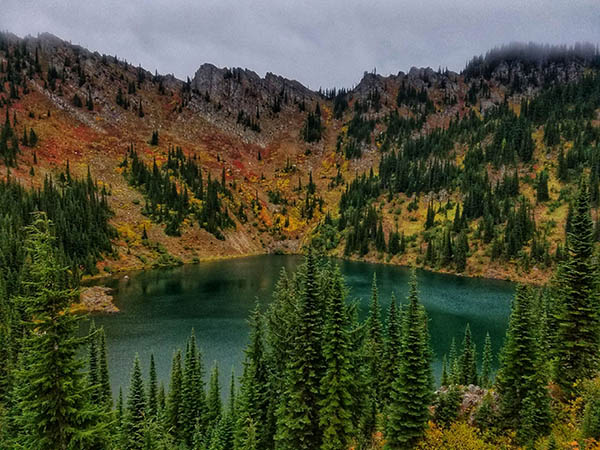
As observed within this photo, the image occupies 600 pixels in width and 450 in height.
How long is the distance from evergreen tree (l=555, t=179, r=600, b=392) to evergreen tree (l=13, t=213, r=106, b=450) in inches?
926

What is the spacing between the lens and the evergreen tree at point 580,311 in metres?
20.5

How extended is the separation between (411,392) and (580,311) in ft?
35.1

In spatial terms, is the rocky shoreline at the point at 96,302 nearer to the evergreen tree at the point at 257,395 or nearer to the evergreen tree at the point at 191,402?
the evergreen tree at the point at 191,402

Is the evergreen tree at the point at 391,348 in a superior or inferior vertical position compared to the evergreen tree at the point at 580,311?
inferior

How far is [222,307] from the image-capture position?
75.9 meters

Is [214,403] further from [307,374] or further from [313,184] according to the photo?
[313,184]

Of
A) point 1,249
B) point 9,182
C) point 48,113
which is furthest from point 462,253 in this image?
point 48,113

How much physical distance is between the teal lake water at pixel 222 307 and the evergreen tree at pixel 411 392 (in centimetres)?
795

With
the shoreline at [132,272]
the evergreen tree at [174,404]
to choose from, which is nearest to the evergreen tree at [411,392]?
the shoreline at [132,272]

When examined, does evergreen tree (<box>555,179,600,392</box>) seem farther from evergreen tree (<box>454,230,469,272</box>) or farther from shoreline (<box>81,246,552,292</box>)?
evergreen tree (<box>454,230,469,272</box>)

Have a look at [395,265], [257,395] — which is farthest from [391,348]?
[395,265]

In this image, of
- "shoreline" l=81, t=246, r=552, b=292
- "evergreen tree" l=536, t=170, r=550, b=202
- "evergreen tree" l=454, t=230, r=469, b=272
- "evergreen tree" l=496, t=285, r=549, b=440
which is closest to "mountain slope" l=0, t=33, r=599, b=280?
"evergreen tree" l=454, t=230, r=469, b=272

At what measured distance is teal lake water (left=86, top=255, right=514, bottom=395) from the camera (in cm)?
5191

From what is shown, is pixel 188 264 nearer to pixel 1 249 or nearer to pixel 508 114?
pixel 1 249
